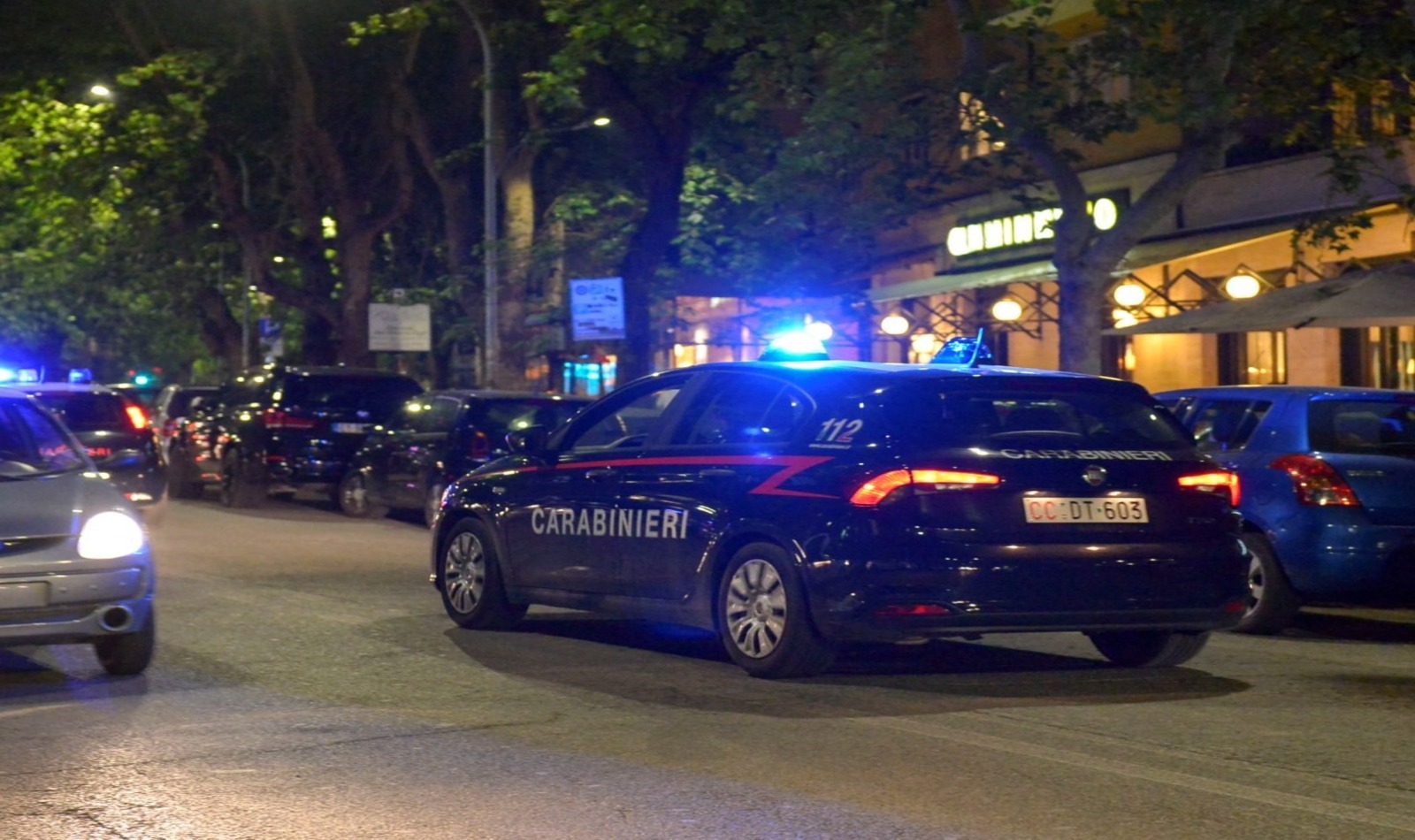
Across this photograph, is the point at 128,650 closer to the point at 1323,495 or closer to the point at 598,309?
the point at 1323,495

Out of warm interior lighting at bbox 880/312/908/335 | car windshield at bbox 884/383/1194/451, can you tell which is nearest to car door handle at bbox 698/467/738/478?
car windshield at bbox 884/383/1194/451

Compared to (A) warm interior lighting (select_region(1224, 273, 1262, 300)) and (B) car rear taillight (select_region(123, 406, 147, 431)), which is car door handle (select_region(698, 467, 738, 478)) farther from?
(A) warm interior lighting (select_region(1224, 273, 1262, 300))

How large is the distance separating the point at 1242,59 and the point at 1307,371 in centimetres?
578

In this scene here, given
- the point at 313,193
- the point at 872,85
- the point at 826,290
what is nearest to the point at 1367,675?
the point at 872,85

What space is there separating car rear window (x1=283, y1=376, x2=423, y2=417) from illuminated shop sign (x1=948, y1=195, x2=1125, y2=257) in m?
8.96

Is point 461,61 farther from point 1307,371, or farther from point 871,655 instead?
point 871,655

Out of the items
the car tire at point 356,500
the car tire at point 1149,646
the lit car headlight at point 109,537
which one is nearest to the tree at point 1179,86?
the car tire at point 356,500

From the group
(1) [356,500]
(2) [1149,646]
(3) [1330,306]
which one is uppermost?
(3) [1330,306]

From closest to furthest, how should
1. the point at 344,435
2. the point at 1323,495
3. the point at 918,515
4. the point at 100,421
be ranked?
the point at 918,515
the point at 1323,495
the point at 100,421
the point at 344,435

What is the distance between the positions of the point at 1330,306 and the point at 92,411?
37.7ft

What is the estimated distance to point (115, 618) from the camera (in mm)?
8758

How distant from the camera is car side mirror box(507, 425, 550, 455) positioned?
10680 millimetres

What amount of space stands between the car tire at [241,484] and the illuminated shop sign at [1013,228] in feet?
34.8

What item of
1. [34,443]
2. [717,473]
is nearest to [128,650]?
[34,443]
